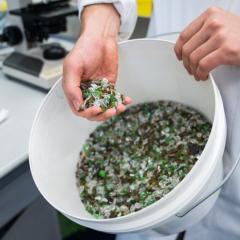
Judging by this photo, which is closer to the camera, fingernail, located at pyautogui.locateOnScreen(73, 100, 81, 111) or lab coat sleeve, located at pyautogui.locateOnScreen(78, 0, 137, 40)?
fingernail, located at pyautogui.locateOnScreen(73, 100, 81, 111)

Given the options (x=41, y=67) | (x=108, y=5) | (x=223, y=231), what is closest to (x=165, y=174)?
(x=223, y=231)

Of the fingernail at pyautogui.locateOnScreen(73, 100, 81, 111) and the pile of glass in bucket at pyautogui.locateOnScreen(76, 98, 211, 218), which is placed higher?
the fingernail at pyautogui.locateOnScreen(73, 100, 81, 111)

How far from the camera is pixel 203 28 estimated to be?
0.49 meters

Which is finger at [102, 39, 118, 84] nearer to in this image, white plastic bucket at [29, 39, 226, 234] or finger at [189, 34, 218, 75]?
white plastic bucket at [29, 39, 226, 234]

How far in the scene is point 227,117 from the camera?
59cm

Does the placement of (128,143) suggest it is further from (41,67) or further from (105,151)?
(41,67)

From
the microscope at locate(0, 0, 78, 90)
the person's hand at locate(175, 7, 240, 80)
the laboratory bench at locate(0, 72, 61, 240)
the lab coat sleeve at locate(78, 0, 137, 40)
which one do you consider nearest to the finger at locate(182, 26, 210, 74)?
the person's hand at locate(175, 7, 240, 80)

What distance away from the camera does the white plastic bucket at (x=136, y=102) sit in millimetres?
447

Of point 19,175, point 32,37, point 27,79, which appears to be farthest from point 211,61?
point 32,37

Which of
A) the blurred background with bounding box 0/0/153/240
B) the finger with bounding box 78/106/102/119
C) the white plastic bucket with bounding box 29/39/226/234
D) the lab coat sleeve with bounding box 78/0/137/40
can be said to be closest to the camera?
the white plastic bucket with bounding box 29/39/226/234

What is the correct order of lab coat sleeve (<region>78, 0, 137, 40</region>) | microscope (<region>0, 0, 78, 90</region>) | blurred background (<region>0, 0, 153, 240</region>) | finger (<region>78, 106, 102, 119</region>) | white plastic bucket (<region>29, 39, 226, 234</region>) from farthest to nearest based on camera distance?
microscope (<region>0, 0, 78, 90</region>) → blurred background (<region>0, 0, 153, 240</region>) → lab coat sleeve (<region>78, 0, 137, 40</region>) → finger (<region>78, 106, 102, 119</region>) → white plastic bucket (<region>29, 39, 226, 234</region>)

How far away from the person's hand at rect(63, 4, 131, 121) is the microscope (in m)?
0.31

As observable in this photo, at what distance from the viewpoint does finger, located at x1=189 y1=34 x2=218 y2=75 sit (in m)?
0.48

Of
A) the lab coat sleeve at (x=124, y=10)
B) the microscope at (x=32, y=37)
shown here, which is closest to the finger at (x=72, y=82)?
the lab coat sleeve at (x=124, y=10)
